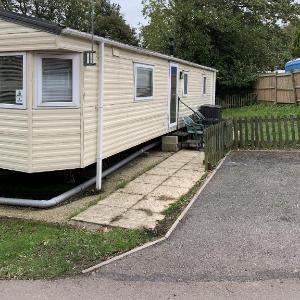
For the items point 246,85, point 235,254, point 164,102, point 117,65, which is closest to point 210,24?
point 246,85

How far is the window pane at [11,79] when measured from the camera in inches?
275

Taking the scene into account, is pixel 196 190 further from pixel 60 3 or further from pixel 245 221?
pixel 60 3

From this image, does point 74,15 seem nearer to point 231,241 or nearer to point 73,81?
point 73,81

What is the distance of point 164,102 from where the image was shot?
1267cm

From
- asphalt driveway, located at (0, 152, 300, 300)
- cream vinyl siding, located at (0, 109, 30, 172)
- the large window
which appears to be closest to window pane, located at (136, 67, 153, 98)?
the large window

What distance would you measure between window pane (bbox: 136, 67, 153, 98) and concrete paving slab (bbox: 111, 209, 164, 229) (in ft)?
13.9

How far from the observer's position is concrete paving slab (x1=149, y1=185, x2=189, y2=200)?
25.0ft

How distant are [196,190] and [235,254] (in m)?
3.05

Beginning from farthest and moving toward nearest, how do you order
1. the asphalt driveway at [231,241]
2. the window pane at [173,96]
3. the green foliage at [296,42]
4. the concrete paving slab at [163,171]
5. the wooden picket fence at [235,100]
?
1. the green foliage at [296,42]
2. the wooden picket fence at [235,100]
3. the window pane at [173,96]
4. the concrete paving slab at [163,171]
5. the asphalt driveway at [231,241]

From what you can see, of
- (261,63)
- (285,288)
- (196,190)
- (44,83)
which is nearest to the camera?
(285,288)

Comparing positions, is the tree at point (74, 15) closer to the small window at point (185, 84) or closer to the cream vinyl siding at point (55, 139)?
the small window at point (185, 84)

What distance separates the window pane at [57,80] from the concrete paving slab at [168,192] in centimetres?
214

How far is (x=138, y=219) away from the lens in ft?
20.8

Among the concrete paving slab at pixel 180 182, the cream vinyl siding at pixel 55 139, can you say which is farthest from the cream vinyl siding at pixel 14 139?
the concrete paving slab at pixel 180 182
